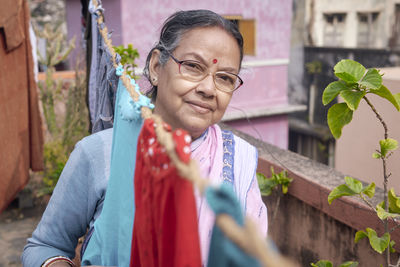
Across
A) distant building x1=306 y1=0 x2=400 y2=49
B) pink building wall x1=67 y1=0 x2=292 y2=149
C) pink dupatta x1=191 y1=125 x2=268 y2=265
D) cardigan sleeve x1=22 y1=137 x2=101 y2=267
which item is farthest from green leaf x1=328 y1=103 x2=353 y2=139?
distant building x1=306 y1=0 x2=400 y2=49

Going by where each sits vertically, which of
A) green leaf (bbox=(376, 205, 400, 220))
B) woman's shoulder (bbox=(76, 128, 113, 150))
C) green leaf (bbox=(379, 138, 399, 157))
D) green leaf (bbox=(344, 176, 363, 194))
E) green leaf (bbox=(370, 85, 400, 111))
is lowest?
green leaf (bbox=(376, 205, 400, 220))

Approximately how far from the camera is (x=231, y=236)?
53cm

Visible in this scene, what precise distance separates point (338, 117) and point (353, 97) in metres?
0.10

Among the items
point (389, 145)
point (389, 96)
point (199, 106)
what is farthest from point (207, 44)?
point (389, 145)

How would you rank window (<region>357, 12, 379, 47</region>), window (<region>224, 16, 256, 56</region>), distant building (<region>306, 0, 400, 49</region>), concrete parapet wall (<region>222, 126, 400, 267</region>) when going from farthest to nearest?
1. window (<region>357, 12, 379, 47</region>)
2. distant building (<region>306, 0, 400, 49</region>)
3. window (<region>224, 16, 256, 56</region>)
4. concrete parapet wall (<region>222, 126, 400, 267</region>)

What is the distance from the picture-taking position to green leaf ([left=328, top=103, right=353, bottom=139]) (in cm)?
152

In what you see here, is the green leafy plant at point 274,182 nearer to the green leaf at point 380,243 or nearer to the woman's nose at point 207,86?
the green leaf at point 380,243

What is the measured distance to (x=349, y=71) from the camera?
4.81 feet

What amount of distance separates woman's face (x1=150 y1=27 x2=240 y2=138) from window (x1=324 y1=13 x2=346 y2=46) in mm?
13908

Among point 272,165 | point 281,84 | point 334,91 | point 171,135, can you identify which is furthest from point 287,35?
point 171,135

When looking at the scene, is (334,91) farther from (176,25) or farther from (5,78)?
(5,78)

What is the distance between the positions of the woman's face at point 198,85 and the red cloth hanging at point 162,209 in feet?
1.62

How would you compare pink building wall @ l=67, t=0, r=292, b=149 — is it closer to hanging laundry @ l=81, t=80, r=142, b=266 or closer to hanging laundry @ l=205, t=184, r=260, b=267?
hanging laundry @ l=81, t=80, r=142, b=266

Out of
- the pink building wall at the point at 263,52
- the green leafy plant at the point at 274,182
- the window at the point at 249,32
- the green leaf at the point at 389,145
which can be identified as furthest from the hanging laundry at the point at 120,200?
the window at the point at 249,32
